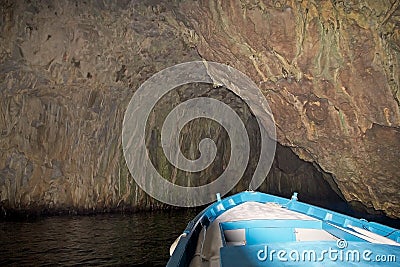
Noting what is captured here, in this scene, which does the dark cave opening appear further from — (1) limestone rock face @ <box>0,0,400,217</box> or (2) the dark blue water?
(2) the dark blue water

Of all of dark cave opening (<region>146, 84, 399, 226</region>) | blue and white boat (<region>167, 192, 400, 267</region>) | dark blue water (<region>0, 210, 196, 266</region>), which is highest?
dark cave opening (<region>146, 84, 399, 226</region>)

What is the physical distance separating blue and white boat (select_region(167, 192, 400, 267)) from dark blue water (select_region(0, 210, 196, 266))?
3.12 m

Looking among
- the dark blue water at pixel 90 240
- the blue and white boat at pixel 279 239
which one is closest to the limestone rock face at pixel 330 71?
the blue and white boat at pixel 279 239

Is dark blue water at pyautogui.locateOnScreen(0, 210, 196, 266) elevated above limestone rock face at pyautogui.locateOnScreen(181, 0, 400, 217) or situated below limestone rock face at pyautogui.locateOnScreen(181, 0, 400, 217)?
below

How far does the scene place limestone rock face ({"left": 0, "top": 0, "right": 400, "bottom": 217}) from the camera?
20.0 ft

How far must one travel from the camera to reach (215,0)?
7.28 m

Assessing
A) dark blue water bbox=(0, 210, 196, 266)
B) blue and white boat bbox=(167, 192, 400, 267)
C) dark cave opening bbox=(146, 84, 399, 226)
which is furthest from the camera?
dark cave opening bbox=(146, 84, 399, 226)

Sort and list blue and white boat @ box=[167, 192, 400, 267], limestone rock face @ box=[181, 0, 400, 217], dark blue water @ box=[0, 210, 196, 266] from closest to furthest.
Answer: blue and white boat @ box=[167, 192, 400, 267]
limestone rock face @ box=[181, 0, 400, 217]
dark blue water @ box=[0, 210, 196, 266]

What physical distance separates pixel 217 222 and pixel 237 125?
43.2 feet

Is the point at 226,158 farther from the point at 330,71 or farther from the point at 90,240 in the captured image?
the point at 330,71

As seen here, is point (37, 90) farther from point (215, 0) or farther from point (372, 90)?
point (372, 90)

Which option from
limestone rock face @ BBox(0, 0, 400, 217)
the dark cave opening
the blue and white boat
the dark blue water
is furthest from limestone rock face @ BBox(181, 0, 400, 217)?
the dark blue water

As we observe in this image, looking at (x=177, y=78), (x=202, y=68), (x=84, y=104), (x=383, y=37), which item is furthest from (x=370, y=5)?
(x=84, y=104)

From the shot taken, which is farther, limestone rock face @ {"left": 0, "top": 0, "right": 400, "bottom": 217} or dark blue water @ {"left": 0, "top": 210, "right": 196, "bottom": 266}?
dark blue water @ {"left": 0, "top": 210, "right": 196, "bottom": 266}
